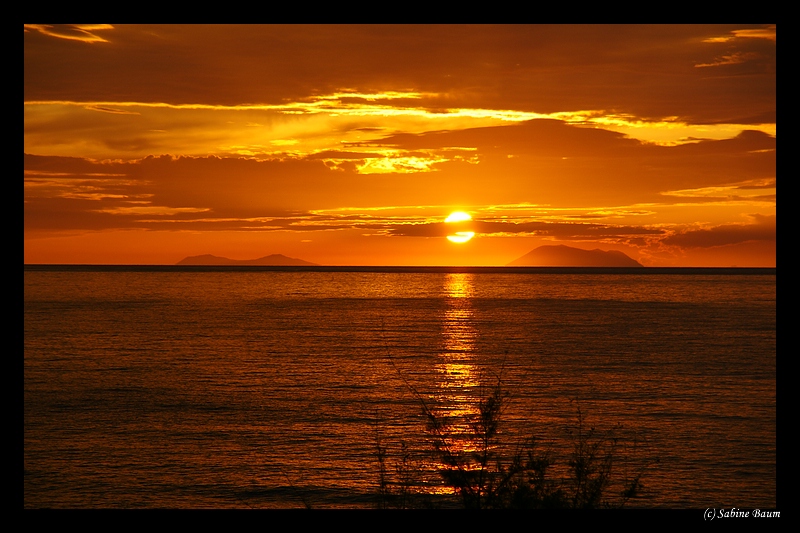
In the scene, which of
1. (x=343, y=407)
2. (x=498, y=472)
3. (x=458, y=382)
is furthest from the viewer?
(x=458, y=382)

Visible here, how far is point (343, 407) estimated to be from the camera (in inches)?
1586

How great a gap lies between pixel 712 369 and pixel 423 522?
56266 millimetres

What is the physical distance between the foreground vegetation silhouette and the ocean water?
1009mm

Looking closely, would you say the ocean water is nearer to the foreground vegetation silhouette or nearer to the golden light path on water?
the golden light path on water

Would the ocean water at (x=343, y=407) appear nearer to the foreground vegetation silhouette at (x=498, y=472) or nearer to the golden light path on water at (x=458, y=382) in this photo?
the golden light path on water at (x=458, y=382)

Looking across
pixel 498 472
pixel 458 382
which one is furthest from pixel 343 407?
pixel 498 472

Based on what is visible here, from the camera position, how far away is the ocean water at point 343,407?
27.2 metres

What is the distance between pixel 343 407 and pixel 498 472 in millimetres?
19901

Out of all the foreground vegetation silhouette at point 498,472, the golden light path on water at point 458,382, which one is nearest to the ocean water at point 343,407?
the golden light path on water at point 458,382

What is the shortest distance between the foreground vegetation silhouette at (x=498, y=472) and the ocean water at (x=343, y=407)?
1009 mm

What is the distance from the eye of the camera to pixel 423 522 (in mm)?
6449

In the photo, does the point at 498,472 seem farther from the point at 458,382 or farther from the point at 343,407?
the point at 458,382

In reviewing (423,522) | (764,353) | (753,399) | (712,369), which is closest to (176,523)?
(423,522)
